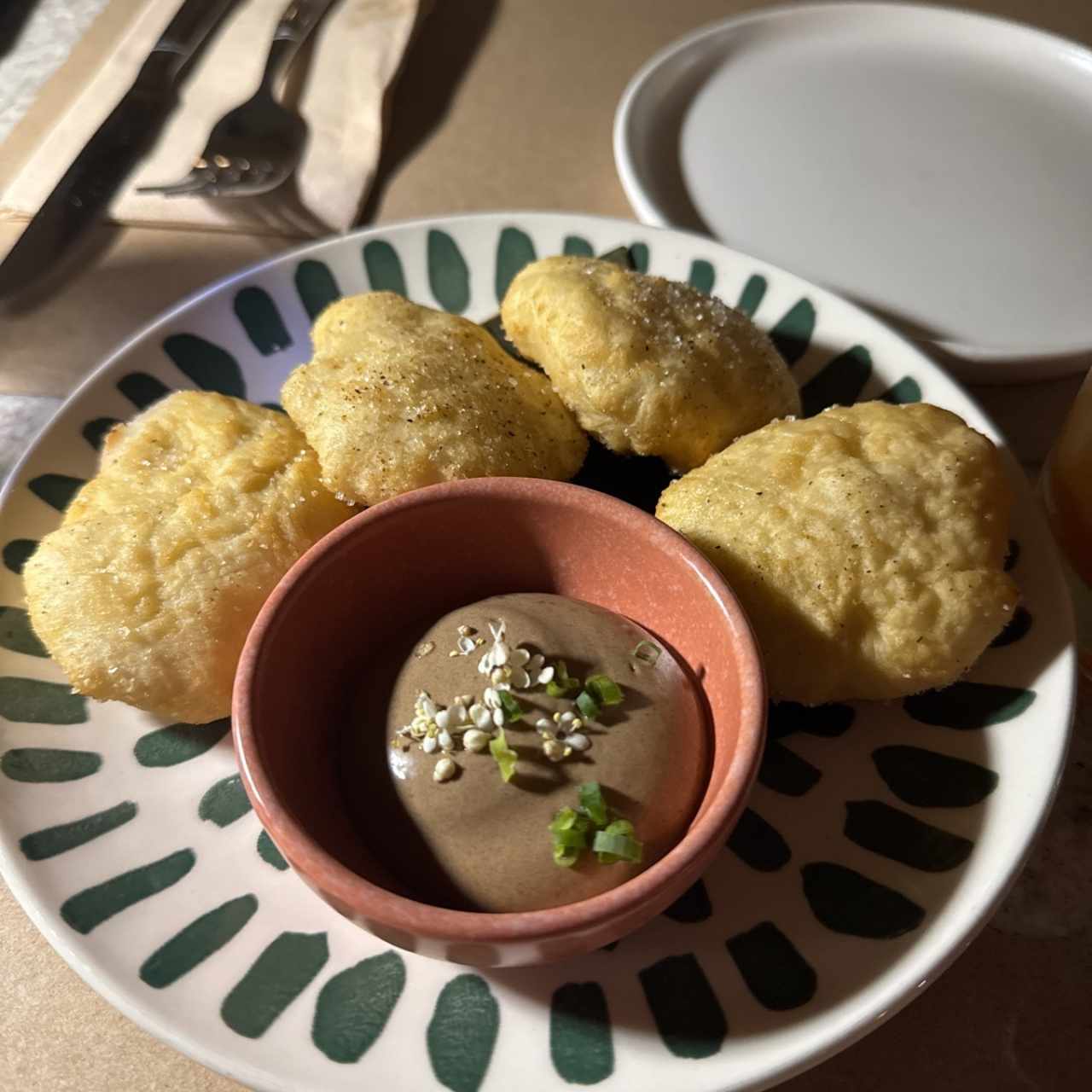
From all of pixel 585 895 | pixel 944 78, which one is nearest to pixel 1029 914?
pixel 585 895

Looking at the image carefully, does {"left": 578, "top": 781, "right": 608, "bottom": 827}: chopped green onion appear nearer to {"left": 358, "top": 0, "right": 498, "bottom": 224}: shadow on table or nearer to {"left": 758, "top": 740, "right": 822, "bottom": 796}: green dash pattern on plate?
{"left": 758, "top": 740, "right": 822, "bottom": 796}: green dash pattern on plate

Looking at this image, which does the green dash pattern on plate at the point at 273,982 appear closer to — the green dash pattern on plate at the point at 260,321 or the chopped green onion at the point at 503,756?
the chopped green onion at the point at 503,756

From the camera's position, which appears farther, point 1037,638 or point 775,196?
point 775,196

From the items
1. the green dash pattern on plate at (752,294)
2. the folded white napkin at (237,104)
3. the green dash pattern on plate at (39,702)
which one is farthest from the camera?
the folded white napkin at (237,104)

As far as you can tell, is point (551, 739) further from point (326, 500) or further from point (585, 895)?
point (326, 500)

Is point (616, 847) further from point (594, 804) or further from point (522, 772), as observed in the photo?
point (522, 772)

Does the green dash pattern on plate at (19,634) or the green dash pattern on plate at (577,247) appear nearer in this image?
the green dash pattern on plate at (19,634)

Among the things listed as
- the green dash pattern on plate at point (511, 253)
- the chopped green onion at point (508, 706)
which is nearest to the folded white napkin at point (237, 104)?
the green dash pattern on plate at point (511, 253)
